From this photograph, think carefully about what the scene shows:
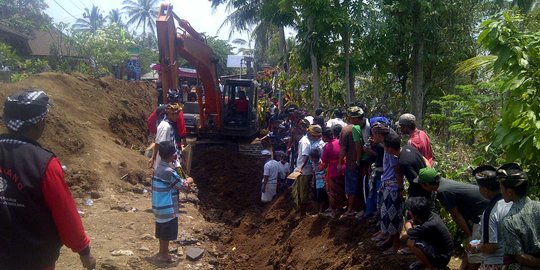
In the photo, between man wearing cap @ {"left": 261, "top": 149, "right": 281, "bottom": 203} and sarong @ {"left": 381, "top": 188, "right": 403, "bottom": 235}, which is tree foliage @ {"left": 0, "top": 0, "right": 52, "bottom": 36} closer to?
man wearing cap @ {"left": 261, "top": 149, "right": 281, "bottom": 203}

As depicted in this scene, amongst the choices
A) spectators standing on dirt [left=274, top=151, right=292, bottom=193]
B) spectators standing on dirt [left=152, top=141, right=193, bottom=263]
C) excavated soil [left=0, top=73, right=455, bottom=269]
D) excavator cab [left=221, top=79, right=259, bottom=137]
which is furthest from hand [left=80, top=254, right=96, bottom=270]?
excavator cab [left=221, top=79, right=259, bottom=137]

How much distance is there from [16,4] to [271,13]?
31.4 m

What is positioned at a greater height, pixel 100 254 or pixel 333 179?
pixel 333 179

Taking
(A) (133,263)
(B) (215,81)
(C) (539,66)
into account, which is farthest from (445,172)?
(B) (215,81)

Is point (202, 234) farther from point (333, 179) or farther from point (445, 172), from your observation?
point (445, 172)

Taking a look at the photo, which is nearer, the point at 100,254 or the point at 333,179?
the point at 100,254

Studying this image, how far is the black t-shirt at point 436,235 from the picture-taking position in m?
5.42

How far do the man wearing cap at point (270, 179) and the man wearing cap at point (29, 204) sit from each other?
7.71m

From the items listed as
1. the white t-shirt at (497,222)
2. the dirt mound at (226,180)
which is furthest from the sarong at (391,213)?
the dirt mound at (226,180)

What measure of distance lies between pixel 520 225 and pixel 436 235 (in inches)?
50.1

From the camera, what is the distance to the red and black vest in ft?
11.5

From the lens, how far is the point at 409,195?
6.18 m

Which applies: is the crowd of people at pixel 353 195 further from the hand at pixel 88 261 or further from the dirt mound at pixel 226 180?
the dirt mound at pixel 226 180

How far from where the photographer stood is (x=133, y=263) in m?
7.39
